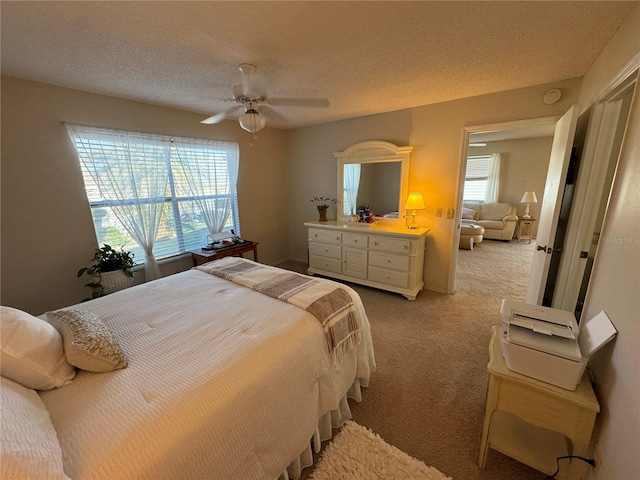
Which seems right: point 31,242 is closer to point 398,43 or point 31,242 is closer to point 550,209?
point 398,43

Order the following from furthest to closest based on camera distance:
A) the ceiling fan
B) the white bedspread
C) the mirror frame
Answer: the mirror frame < the ceiling fan < the white bedspread

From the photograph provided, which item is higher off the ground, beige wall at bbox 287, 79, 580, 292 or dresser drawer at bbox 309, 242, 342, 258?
beige wall at bbox 287, 79, 580, 292

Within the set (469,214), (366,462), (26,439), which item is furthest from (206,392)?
(469,214)

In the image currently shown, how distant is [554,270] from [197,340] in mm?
2869

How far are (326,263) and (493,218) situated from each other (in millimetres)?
4750

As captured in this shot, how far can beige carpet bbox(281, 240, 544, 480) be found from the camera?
1391 mm

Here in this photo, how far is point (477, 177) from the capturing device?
6453 mm

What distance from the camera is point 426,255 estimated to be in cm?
330

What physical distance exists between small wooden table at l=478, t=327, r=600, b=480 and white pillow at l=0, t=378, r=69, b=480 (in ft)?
5.30

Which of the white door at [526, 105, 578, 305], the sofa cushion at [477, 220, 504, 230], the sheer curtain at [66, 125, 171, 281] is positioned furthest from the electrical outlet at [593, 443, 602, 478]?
the sofa cushion at [477, 220, 504, 230]

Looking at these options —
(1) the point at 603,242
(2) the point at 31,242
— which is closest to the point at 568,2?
(1) the point at 603,242

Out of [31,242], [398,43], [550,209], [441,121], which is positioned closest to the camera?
[398,43]

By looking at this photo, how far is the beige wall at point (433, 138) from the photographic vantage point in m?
2.48

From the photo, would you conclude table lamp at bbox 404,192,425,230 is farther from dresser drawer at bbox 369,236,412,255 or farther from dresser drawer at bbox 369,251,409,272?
dresser drawer at bbox 369,251,409,272
